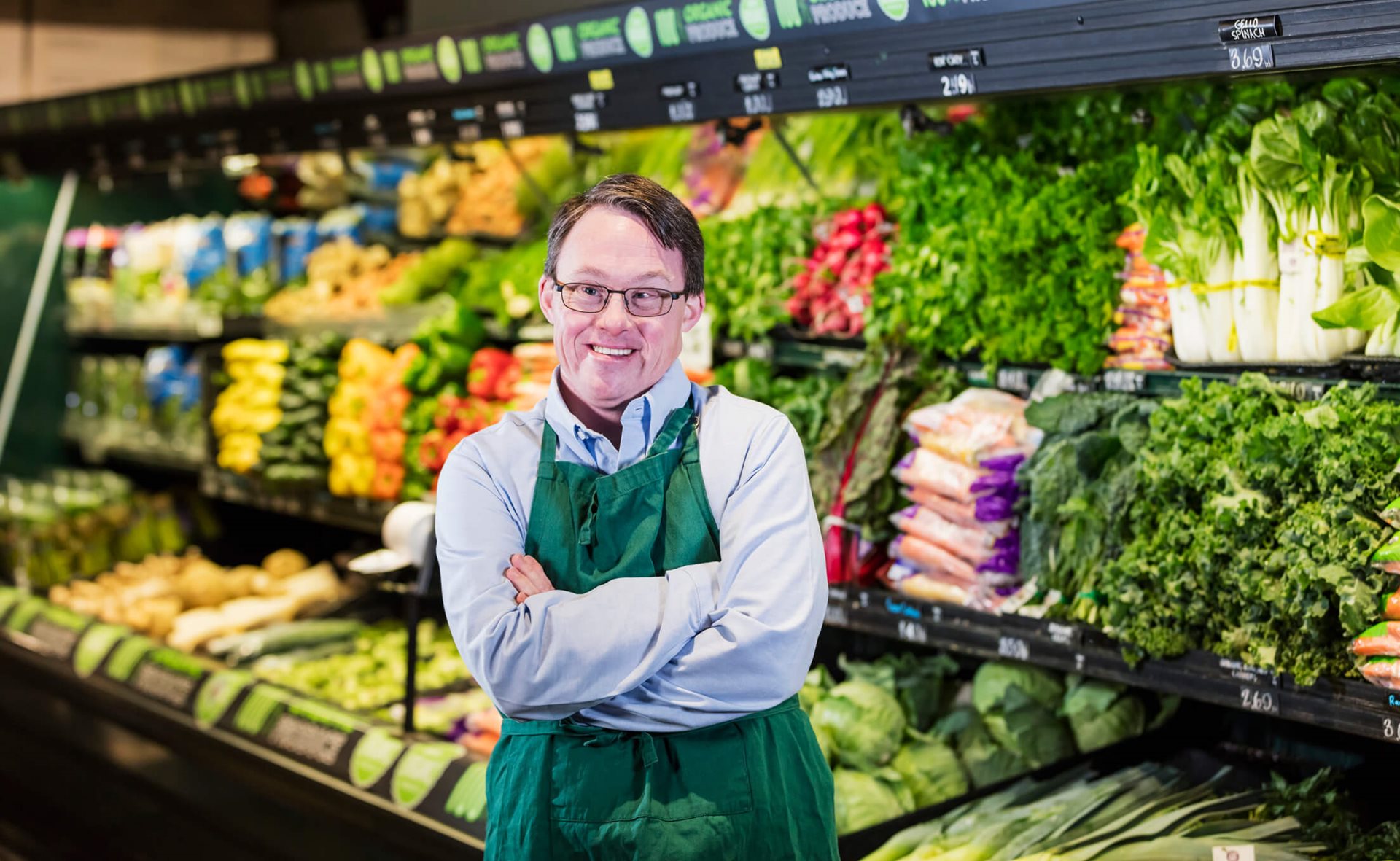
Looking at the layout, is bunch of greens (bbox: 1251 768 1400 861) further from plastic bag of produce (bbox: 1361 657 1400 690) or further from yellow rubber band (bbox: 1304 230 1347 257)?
yellow rubber band (bbox: 1304 230 1347 257)

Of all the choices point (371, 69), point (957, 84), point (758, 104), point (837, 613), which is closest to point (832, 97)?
point (758, 104)

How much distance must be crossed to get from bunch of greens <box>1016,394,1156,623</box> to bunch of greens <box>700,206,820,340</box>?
102 cm

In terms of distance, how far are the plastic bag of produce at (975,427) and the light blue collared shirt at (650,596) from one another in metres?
1.34

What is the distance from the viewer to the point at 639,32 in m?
3.93

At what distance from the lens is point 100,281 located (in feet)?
23.7

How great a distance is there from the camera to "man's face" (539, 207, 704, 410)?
83.7 inches

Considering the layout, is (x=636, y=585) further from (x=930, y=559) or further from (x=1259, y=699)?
(x=930, y=559)

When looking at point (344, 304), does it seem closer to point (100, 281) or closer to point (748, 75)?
point (100, 281)

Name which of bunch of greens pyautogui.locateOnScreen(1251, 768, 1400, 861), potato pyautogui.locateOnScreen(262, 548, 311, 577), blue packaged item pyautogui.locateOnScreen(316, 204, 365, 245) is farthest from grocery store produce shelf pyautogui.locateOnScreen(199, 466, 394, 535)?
bunch of greens pyautogui.locateOnScreen(1251, 768, 1400, 861)

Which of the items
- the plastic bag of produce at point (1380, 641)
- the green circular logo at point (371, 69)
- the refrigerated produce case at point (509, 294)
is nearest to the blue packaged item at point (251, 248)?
the refrigerated produce case at point (509, 294)

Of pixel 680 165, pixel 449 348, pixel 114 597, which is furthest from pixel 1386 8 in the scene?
pixel 114 597

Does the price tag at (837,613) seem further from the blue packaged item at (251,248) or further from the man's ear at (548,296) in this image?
the blue packaged item at (251,248)

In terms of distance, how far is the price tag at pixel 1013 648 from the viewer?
3.19 metres

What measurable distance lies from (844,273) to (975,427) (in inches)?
28.1
